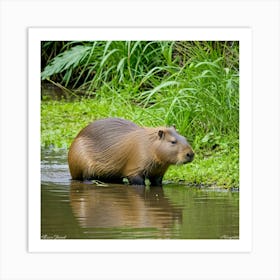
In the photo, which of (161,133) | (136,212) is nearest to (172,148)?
(161,133)

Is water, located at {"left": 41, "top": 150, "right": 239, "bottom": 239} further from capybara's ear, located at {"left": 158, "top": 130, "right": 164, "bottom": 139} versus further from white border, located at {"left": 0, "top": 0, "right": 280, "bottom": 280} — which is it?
capybara's ear, located at {"left": 158, "top": 130, "right": 164, "bottom": 139}

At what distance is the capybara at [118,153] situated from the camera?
11.5 metres

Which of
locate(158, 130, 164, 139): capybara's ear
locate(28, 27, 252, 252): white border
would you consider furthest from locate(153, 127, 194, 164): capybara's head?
locate(28, 27, 252, 252): white border

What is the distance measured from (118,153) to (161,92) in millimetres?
670

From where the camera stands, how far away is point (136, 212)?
1080 cm

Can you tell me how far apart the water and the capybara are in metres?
0.24

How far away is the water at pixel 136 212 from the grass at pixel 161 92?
26 cm

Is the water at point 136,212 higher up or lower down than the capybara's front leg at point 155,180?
lower down
